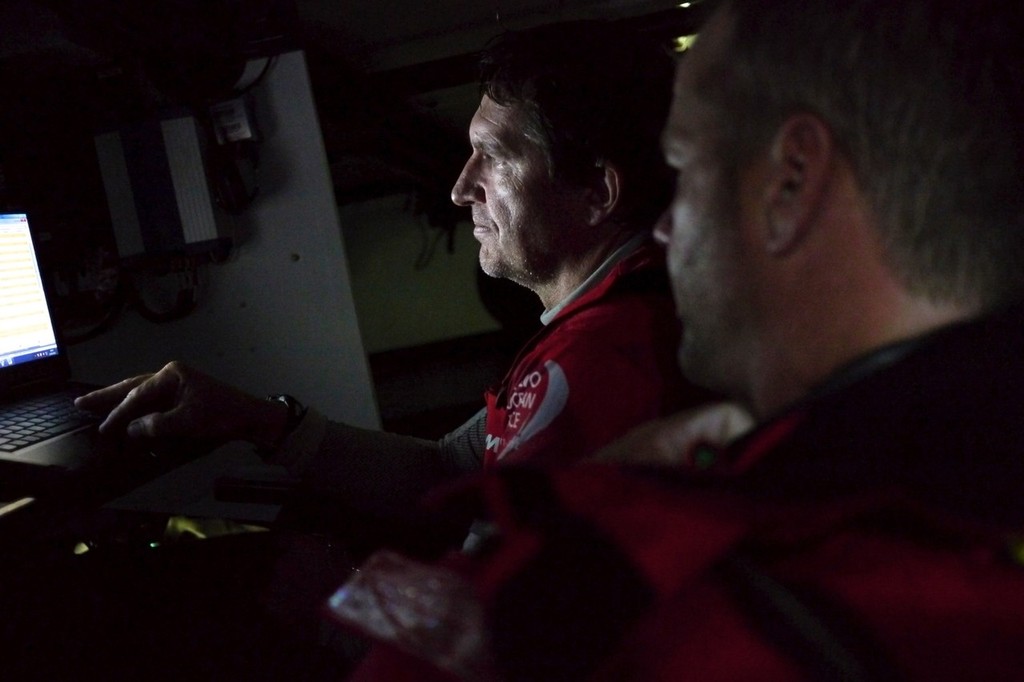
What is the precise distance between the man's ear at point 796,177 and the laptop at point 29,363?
2.66 ft

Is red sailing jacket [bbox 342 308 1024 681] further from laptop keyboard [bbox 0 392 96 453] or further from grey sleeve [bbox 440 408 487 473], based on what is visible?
grey sleeve [bbox 440 408 487 473]

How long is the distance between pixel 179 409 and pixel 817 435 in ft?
2.80

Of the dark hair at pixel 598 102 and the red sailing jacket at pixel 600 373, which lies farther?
the dark hair at pixel 598 102

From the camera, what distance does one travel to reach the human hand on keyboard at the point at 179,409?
95 centimetres

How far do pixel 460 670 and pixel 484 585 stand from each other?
0.04 meters

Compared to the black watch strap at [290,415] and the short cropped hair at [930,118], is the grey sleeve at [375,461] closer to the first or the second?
the black watch strap at [290,415]

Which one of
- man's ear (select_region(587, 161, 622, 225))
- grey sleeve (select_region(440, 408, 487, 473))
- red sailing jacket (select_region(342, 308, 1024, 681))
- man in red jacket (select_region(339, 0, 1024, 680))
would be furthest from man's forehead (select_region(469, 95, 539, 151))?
red sailing jacket (select_region(342, 308, 1024, 681))

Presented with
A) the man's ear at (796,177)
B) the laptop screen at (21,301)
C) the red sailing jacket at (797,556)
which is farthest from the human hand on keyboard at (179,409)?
the man's ear at (796,177)

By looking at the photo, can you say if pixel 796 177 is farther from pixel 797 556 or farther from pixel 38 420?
pixel 38 420

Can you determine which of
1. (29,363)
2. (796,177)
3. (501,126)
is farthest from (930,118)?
(29,363)

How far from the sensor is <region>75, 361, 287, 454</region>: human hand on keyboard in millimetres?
949

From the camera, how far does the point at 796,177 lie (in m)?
0.45

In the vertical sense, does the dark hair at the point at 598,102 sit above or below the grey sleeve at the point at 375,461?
above

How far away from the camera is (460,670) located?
37 centimetres
